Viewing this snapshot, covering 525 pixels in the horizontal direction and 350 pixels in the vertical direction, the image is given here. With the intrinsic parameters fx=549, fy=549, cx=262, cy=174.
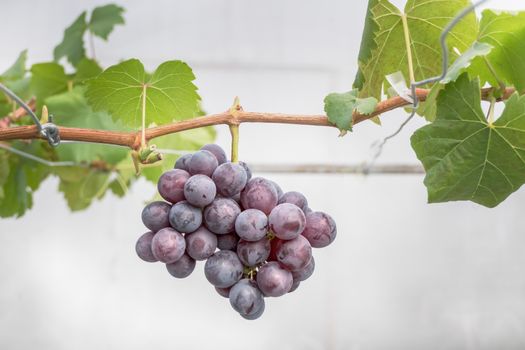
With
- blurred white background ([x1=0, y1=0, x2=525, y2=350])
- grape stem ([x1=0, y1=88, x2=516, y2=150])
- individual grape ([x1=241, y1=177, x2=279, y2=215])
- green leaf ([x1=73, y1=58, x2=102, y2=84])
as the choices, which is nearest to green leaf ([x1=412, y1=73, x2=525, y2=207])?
grape stem ([x1=0, y1=88, x2=516, y2=150])

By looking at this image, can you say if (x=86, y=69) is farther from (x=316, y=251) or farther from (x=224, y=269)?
(x=316, y=251)

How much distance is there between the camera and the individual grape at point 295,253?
389 millimetres

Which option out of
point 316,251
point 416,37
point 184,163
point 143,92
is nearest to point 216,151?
point 184,163

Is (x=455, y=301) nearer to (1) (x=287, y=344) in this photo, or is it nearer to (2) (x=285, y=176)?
(1) (x=287, y=344)

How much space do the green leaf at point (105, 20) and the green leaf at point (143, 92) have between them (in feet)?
1.85

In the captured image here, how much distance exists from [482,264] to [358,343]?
0.42 meters

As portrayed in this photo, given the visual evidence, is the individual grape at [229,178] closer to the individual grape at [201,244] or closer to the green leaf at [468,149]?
the individual grape at [201,244]

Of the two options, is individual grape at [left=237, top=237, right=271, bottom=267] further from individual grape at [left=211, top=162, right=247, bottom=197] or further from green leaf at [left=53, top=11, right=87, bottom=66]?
green leaf at [left=53, top=11, right=87, bottom=66]

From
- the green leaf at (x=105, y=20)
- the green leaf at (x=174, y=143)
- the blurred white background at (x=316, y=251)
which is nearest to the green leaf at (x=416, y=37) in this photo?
the green leaf at (x=174, y=143)

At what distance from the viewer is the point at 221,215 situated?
390mm

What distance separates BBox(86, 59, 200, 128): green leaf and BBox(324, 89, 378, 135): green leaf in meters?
0.15

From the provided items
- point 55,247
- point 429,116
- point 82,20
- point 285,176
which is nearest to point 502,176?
point 429,116

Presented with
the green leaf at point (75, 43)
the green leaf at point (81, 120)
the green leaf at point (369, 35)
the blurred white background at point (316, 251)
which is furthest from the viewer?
the blurred white background at point (316, 251)

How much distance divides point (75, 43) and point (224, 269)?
0.81 meters
